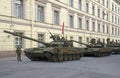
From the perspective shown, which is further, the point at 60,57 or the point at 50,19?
the point at 50,19

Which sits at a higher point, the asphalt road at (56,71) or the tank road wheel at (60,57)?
the tank road wheel at (60,57)

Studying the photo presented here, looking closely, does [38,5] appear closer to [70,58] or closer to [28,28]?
[28,28]

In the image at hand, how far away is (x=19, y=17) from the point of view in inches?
1077

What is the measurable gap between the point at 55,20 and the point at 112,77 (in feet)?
76.4

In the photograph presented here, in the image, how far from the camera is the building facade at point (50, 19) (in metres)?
25.6

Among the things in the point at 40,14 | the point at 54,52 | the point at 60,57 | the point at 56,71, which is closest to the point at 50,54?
the point at 54,52

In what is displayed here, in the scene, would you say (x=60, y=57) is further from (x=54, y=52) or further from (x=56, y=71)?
(x=56, y=71)

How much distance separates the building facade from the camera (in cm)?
2561

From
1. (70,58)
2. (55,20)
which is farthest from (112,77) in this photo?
(55,20)

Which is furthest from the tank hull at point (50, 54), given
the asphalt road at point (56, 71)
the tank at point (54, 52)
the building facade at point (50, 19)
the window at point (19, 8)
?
the window at point (19, 8)

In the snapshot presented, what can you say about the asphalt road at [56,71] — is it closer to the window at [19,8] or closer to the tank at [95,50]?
the tank at [95,50]

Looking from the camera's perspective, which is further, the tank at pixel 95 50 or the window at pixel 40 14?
the window at pixel 40 14

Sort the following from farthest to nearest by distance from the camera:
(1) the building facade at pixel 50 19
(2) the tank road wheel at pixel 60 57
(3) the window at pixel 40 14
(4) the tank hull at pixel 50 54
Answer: (3) the window at pixel 40 14, (1) the building facade at pixel 50 19, (2) the tank road wheel at pixel 60 57, (4) the tank hull at pixel 50 54

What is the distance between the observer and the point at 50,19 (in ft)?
109
